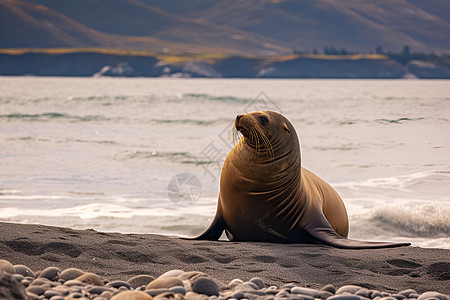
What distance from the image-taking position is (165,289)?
3.54 metres

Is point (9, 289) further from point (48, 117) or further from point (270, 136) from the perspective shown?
point (48, 117)

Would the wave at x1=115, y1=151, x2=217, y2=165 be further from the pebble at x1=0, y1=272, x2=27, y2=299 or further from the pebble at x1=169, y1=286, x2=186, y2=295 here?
the pebble at x1=0, y1=272, x2=27, y2=299

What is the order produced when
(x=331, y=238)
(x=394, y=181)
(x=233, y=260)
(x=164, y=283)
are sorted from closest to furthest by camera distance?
(x=164, y=283) < (x=233, y=260) < (x=331, y=238) < (x=394, y=181)

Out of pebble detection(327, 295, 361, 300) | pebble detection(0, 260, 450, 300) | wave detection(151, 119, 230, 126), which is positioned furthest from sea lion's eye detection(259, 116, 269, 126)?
wave detection(151, 119, 230, 126)

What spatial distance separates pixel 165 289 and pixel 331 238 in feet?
9.09

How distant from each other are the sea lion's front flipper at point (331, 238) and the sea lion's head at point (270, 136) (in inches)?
29.1

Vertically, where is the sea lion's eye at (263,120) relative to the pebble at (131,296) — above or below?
above

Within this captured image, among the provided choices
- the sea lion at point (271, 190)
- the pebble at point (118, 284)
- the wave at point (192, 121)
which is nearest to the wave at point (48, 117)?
the wave at point (192, 121)

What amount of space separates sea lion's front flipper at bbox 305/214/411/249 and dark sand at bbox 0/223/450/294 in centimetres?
7

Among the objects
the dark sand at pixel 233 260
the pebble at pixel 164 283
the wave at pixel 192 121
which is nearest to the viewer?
the pebble at pixel 164 283

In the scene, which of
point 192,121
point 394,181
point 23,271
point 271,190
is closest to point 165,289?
point 23,271

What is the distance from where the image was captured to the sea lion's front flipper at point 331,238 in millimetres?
5773

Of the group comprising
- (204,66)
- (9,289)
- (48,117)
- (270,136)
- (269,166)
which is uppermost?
(204,66)

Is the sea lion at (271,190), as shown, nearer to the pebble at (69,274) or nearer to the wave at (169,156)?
the pebble at (69,274)
